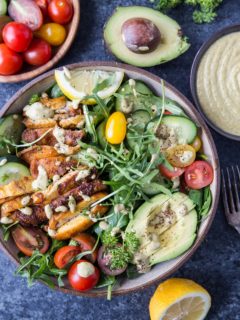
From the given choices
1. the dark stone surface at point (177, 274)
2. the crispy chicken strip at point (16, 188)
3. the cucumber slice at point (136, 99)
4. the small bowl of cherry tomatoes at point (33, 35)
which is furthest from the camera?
the dark stone surface at point (177, 274)

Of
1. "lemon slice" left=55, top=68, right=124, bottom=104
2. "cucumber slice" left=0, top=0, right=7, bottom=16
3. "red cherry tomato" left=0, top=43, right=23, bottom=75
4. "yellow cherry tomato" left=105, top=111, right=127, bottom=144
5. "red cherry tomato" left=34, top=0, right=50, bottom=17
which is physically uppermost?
"cucumber slice" left=0, top=0, right=7, bottom=16

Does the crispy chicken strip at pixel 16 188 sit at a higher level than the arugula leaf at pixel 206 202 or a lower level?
higher

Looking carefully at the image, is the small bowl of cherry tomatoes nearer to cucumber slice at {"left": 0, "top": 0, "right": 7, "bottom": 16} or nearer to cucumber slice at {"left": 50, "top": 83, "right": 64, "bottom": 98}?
cucumber slice at {"left": 0, "top": 0, "right": 7, "bottom": 16}


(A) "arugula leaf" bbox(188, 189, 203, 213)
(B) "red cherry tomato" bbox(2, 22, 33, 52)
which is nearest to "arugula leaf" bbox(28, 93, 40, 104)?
(B) "red cherry tomato" bbox(2, 22, 33, 52)

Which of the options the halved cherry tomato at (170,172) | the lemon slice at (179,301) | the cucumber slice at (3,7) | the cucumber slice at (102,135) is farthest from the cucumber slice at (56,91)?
Answer: the lemon slice at (179,301)

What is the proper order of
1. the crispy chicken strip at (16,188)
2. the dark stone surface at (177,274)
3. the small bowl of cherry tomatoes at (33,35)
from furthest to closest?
the dark stone surface at (177,274)
the small bowl of cherry tomatoes at (33,35)
the crispy chicken strip at (16,188)

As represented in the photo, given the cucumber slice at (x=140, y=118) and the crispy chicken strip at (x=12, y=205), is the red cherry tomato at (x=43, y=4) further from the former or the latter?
the crispy chicken strip at (x=12, y=205)

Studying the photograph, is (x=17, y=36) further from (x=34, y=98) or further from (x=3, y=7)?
Result: (x=34, y=98)

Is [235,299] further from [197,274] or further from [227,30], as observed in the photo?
[227,30]
